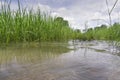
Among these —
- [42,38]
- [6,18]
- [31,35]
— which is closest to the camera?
[6,18]

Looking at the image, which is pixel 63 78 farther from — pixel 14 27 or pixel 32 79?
pixel 14 27

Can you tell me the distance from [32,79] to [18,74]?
0.45ft

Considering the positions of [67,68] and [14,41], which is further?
[14,41]

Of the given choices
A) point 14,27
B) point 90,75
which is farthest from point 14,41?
point 90,75

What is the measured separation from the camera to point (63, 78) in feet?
3.40

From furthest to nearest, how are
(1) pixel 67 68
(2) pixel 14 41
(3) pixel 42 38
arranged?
(3) pixel 42 38
(2) pixel 14 41
(1) pixel 67 68

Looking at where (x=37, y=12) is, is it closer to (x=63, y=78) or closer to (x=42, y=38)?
(x=42, y=38)

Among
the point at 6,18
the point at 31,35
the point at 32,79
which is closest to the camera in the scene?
the point at 32,79

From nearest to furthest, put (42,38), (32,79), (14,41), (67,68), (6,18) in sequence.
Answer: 1. (32,79)
2. (67,68)
3. (6,18)
4. (14,41)
5. (42,38)

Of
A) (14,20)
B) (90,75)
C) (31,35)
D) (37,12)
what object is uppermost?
(37,12)

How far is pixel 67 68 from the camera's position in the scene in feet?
4.22

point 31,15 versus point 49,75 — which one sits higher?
point 31,15

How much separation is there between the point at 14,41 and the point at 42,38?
3.32ft

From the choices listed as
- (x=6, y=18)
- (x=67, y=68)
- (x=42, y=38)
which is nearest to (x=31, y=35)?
(x=42, y=38)
